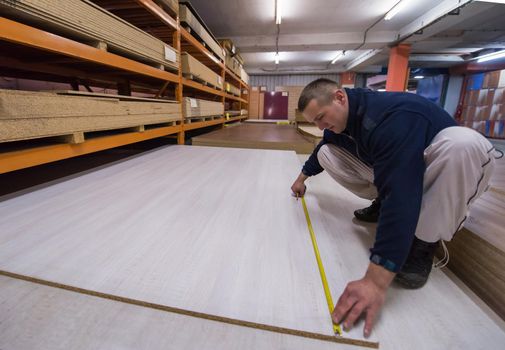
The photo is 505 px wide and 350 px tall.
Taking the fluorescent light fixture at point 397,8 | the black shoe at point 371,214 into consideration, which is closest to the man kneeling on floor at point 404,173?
the black shoe at point 371,214

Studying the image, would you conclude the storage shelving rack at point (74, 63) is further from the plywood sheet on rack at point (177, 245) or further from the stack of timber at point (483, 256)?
the stack of timber at point (483, 256)

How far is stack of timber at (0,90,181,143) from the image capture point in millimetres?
1296

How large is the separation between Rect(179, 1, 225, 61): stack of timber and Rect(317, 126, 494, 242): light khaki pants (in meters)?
3.77

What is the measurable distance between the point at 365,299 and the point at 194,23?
175 inches

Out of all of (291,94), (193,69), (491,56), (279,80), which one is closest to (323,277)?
(193,69)

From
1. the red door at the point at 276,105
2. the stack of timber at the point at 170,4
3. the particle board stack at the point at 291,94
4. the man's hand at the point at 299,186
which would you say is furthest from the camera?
the red door at the point at 276,105

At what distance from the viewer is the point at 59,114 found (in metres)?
1.59

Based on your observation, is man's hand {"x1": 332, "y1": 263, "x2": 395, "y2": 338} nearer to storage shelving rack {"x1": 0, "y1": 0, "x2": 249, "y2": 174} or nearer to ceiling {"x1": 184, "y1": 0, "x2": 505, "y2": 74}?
storage shelving rack {"x1": 0, "y1": 0, "x2": 249, "y2": 174}

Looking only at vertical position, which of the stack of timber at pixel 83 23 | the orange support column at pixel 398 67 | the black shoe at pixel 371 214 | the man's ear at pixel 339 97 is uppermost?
the orange support column at pixel 398 67

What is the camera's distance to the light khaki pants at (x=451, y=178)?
0.84 m

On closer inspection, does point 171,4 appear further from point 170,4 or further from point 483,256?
point 483,256

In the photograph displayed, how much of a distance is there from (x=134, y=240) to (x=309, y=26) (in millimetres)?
8145

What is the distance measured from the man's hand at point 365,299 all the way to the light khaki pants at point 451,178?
1.13ft

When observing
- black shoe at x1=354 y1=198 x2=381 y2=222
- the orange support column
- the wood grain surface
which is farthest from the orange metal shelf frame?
the orange support column
